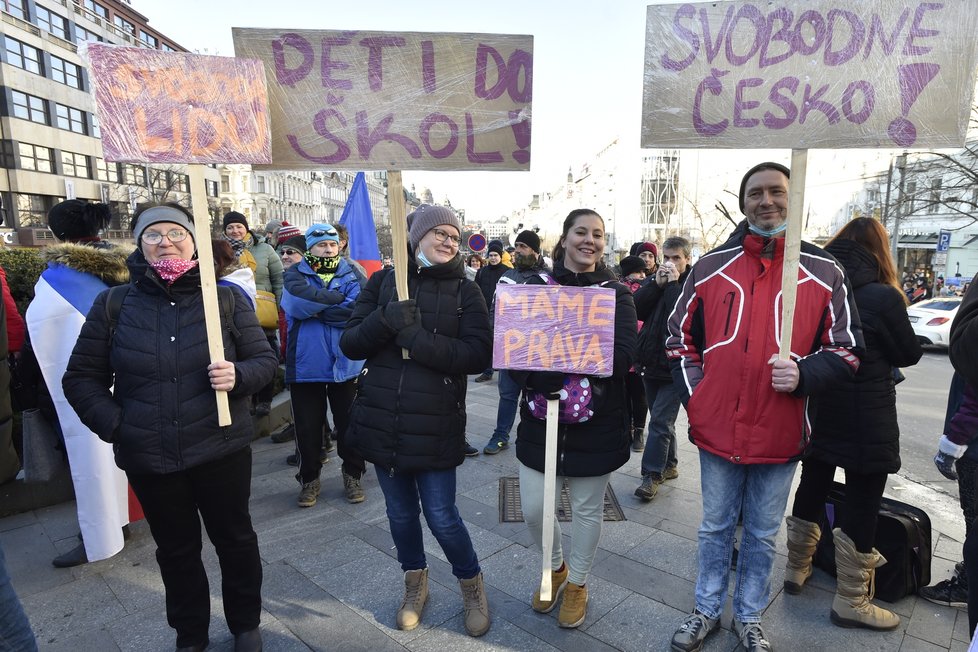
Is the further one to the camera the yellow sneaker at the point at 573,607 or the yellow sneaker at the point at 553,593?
the yellow sneaker at the point at 553,593

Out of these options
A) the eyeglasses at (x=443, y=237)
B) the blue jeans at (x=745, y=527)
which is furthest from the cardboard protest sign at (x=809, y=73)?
the blue jeans at (x=745, y=527)

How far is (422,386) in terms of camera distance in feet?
8.61

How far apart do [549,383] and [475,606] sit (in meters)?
1.26

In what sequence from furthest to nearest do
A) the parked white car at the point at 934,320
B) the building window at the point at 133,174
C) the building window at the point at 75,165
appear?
the building window at the point at 133,174 < the building window at the point at 75,165 < the parked white car at the point at 934,320

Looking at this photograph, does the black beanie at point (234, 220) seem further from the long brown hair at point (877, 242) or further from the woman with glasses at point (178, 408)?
the long brown hair at point (877, 242)

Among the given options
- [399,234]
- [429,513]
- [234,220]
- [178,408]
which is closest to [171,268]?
[178,408]

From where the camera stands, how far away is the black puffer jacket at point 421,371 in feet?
8.50

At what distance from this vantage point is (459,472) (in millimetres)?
5020

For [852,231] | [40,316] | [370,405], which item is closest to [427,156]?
[370,405]

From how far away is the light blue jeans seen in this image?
2748mm

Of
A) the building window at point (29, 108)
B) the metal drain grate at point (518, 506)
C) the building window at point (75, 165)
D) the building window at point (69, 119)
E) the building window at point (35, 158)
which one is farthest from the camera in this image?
the building window at point (75, 165)

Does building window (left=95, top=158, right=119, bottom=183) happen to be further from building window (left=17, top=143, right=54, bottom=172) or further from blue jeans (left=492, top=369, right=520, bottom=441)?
blue jeans (left=492, top=369, right=520, bottom=441)

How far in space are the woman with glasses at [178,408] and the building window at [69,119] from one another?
4717 cm

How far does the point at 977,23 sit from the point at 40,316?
5016 mm
